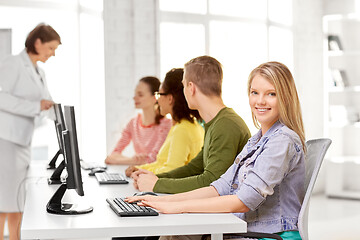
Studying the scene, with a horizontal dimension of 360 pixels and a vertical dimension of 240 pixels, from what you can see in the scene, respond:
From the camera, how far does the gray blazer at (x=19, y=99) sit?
4.19 m

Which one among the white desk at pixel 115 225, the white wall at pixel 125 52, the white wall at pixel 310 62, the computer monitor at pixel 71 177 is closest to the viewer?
the white desk at pixel 115 225

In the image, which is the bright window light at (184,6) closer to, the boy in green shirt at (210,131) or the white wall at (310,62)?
the white wall at (310,62)

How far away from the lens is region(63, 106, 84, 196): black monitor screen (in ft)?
6.57

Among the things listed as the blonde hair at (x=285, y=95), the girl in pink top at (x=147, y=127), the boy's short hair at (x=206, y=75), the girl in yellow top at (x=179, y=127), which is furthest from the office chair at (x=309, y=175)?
the girl in pink top at (x=147, y=127)

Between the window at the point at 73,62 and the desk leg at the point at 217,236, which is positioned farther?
the window at the point at 73,62

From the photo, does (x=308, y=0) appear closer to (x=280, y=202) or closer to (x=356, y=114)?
(x=356, y=114)

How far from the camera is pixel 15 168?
425 cm

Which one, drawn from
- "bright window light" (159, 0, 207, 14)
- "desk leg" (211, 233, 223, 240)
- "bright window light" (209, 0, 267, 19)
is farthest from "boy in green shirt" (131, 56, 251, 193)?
"bright window light" (209, 0, 267, 19)

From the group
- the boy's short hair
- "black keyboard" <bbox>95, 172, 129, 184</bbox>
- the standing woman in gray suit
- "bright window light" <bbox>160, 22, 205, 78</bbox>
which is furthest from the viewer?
"bright window light" <bbox>160, 22, 205, 78</bbox>

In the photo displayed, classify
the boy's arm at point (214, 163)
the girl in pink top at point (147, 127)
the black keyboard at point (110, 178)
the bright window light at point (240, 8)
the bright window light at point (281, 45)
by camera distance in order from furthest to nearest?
the bright window light at point (281, 45)
the bright window light at point (240, 8)
the girl in pink top at point (147, 127)
the black keyboard at point (110, 178)
the boy's arm at point (214, 163)

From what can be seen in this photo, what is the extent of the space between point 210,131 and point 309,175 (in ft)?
1.77

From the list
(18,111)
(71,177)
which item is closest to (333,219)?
(18,111)

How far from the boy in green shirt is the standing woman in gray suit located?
1.81m

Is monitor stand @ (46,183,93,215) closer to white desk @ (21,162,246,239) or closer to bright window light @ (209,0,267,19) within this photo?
white desk @ (21,162,246,239)
